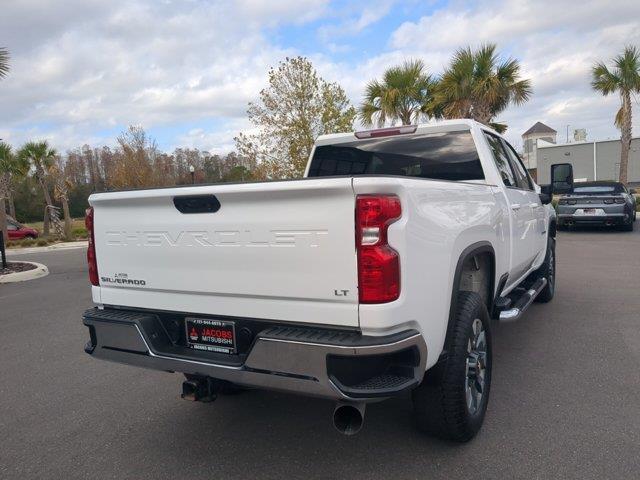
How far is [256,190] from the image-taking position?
2.73 metres

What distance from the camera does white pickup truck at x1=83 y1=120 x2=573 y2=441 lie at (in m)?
2.51

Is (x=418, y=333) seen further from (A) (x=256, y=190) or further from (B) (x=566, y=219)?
(B) (x=566, y=219)

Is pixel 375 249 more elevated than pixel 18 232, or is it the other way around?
pixel 375 249

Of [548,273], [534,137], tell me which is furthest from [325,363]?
[534,137]

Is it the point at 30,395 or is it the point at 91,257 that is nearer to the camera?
the point at 91,257

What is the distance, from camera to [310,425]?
3617 millimetres

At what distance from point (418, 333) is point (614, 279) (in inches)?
279

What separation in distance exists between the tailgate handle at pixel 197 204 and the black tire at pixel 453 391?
1.51 metres

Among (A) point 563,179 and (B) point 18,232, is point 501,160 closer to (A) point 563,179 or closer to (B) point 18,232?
(A) point 563,179

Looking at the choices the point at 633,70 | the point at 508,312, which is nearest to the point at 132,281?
the point at 508,312

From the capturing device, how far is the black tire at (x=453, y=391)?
302cm

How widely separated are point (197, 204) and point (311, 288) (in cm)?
84

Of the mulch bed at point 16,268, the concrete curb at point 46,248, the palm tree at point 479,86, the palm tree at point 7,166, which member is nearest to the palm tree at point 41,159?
the palm tree at point 7,166

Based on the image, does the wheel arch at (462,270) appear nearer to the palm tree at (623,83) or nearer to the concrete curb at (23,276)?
the concrete curb at (23,276)
